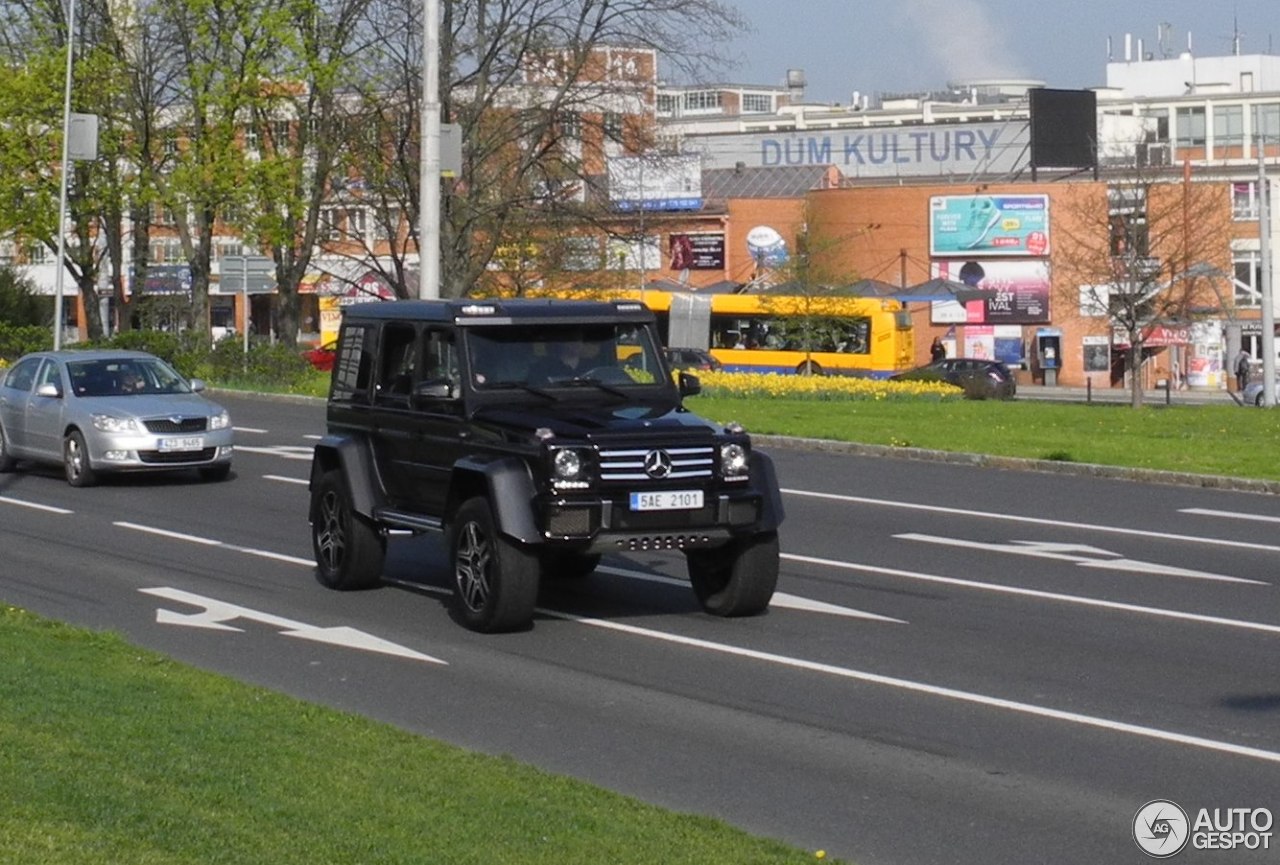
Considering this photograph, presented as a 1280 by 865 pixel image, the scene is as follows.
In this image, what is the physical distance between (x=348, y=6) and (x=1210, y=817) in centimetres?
4050

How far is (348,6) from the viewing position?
4516 centimetres

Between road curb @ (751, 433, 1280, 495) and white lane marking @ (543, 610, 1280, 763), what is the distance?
10.6 metres

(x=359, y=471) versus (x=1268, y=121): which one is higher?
(x=1268, y=121)

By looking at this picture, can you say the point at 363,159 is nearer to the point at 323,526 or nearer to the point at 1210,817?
the point at 323,526

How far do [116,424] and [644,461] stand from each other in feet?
36.6

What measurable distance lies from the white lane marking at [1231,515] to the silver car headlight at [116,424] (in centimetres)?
1098

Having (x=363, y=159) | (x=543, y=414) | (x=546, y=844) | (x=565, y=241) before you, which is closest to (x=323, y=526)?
(x=543, y=414)

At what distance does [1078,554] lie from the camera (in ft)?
50.8

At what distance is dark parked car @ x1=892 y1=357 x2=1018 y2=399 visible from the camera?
56156 millimetres

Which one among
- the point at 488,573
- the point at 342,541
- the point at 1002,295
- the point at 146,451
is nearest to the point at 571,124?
the point at 146,451

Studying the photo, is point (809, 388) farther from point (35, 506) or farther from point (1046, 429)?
point (35, 506)

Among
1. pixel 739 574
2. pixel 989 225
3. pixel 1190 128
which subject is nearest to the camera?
pixel 739 574

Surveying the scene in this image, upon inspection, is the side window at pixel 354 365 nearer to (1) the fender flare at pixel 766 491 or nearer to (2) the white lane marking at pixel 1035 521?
(1) the fender flare at pixel 766 491

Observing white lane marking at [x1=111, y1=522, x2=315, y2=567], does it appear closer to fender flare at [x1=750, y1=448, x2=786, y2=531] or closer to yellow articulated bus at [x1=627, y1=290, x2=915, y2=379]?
fender flare at [x1=750, y1=448, x2=786, y2=531]
